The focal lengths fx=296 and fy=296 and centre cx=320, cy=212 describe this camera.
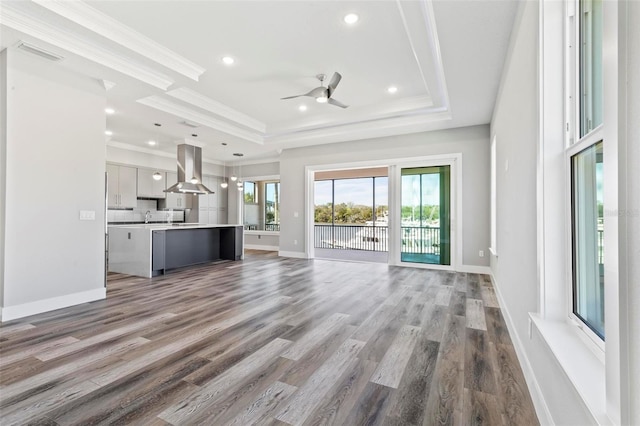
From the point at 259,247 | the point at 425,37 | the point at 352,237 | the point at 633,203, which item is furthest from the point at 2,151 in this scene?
the point at 352,237

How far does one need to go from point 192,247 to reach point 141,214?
3143mm

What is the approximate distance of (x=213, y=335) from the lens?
2.70 metres

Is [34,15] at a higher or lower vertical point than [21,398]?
higher

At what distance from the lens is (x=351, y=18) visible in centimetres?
296

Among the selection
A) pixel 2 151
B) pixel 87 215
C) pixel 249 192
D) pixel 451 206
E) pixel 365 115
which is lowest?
pixel 87 215

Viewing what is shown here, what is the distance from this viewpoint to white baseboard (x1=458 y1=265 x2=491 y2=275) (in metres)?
5.46

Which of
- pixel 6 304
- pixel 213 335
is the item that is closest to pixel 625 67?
pixel 213 335

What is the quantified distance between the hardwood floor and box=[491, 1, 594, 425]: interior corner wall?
0.21 m

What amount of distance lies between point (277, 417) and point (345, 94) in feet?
14.9

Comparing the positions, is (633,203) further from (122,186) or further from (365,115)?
(122,186)

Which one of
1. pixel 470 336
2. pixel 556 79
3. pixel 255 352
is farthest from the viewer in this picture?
pixel 470 336

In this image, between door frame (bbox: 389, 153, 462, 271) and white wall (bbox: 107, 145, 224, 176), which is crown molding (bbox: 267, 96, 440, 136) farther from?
white wall (bbox: 107, 145, 224, 176)

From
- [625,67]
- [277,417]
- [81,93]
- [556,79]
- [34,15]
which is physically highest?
[34,15]

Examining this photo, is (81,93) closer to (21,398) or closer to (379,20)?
(21,398)
